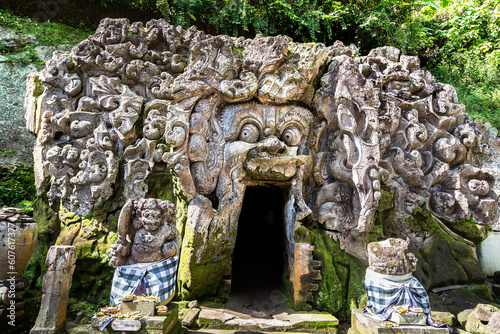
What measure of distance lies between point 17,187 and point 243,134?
6.17 m

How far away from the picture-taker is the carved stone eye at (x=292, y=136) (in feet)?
20.5

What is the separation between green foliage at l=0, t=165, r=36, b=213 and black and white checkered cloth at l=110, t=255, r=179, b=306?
494 centimetres

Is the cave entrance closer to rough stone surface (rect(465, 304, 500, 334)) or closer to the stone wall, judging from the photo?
rough stone surface (rect(465, 304, 500, 334))

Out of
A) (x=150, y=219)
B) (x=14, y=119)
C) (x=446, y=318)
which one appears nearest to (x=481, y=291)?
(x=446, y=318)

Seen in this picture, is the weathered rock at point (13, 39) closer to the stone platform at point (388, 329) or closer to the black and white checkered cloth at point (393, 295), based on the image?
the black and white checkered cloth at point (393, 295)

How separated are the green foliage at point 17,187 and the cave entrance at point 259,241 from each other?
17.8ft

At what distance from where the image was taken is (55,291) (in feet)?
15.3

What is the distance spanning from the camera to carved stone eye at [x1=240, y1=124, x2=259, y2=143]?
613 centimetres

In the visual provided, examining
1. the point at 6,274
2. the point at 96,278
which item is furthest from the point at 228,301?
the point at 6,274

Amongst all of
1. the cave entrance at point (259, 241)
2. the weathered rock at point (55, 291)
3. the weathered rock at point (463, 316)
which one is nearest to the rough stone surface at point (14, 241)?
the weathered rock at point (55, 291)

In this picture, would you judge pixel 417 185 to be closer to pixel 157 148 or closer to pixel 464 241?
pixel 464 241

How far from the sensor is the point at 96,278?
600cm

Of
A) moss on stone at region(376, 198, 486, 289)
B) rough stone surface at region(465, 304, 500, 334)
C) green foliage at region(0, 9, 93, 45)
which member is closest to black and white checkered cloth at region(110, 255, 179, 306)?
moss on stone at region(376, 198, 486, 289)

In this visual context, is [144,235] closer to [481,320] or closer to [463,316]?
[481,320]
